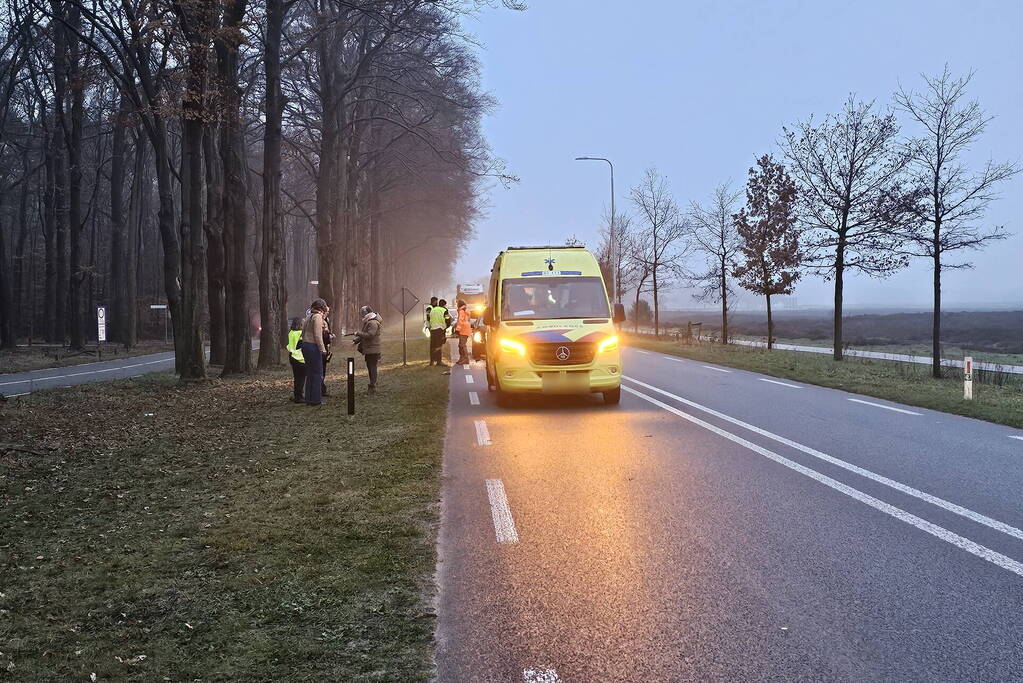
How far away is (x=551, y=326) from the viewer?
13.0 metres

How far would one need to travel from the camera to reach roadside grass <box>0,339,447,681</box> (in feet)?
12.1

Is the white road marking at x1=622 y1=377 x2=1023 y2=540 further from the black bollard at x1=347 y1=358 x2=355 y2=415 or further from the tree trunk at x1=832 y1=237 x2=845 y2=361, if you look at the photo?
the tree trunk at x1=832 y1=237 x2=845 y2=361

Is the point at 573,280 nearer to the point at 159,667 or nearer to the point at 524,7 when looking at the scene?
the point at 524,7

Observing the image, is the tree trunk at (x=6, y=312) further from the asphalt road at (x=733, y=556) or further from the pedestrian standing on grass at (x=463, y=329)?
the asphalt road at (x=733, y=556)

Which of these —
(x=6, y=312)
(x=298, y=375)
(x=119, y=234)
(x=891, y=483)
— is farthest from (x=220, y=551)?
(x=119, y=234)

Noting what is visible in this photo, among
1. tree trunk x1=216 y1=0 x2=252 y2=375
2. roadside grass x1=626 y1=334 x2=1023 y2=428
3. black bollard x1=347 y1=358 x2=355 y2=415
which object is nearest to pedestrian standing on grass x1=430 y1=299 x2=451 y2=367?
tree trunk x1=216 y1=0 x2=252 y2=375

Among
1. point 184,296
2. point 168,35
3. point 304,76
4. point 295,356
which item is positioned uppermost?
point 304,76

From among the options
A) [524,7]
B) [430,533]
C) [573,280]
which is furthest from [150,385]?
[430,533]

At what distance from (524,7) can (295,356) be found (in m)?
8.26

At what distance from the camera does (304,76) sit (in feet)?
88.5

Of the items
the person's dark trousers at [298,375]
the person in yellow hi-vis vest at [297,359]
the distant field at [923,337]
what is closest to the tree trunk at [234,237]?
the person in yellow hi-vis vest at [297,359]

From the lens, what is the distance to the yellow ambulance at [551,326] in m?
12.7

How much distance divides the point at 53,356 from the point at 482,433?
25072 millimetres

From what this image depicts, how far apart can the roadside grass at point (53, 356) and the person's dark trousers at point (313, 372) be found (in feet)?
48.9
